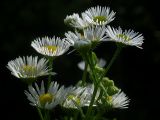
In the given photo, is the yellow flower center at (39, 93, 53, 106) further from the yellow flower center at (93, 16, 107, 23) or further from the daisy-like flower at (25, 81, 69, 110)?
the yellow flower center at (93, 16, 107, 23)

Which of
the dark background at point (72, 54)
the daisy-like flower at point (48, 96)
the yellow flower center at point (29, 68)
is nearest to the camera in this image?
the daisy-like flower at point (48, 96)

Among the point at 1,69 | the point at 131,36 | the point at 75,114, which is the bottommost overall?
the point at 75,114

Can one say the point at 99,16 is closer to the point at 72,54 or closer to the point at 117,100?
the point at 117,100

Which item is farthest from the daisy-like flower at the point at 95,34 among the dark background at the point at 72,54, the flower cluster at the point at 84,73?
the dark background at the point at 72,54

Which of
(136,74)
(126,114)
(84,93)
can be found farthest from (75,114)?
(136,74)

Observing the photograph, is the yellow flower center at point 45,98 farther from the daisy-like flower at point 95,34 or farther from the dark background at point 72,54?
the dark background at point 72,54

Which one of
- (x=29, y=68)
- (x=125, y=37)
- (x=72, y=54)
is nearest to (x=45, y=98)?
(x=29, y=68)

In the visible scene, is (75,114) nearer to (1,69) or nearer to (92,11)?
(92,11)
